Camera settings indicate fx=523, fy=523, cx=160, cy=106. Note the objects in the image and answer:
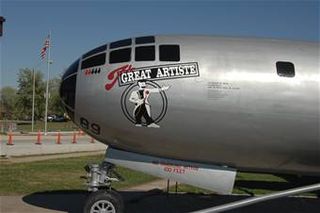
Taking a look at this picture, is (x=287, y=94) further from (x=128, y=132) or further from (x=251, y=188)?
(x=251, y=188)

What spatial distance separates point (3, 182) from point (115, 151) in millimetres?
5431

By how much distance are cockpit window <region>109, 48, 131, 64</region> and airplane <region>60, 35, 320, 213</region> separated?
2cm

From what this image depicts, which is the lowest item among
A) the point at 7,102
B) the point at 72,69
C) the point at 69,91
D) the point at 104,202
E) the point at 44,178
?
the point at 44,178

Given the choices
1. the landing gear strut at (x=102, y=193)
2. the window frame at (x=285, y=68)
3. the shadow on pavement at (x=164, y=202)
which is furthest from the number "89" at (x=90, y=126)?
the window frame at (x=285, y=68)

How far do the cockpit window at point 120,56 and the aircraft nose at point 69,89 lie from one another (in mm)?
614

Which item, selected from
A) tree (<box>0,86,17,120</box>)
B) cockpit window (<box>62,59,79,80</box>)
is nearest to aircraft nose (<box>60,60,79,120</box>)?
cockpit window (<box>62,59,79,80</box>)

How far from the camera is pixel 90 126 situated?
7.79 meters

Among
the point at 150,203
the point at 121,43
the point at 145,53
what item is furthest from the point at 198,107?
the point at 150,203

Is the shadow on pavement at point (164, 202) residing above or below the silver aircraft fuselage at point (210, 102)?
below

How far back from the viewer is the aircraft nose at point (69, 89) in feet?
25.5

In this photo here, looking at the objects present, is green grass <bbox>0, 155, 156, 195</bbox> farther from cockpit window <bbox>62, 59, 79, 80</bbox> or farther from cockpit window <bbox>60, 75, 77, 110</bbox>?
cockpit window <bbox>62, 59, 79, 80</bbox>

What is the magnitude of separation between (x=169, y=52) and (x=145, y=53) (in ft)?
1.15

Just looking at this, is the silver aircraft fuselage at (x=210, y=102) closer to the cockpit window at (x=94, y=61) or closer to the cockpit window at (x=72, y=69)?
the cockpit window at (x=94, y=61)

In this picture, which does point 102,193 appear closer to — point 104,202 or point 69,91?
point 104,202
